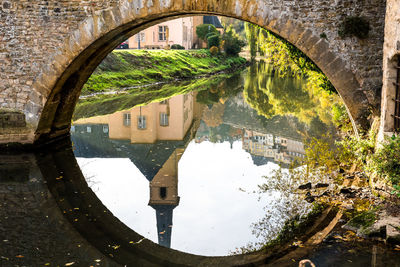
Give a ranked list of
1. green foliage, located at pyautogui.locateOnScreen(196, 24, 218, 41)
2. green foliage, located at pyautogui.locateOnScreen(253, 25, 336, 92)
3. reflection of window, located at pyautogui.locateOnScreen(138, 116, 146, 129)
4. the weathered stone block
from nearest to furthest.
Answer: the weathered stone block, green foliage, located at pyautogui.locateOnScreen(253, 25, 336, 92), reflection of window, located at pyautogui.locateOnScreen(138, 116, 146, 129), green foliage, located at pyautogui.locateOnScreen(196, 24, 218, 41)

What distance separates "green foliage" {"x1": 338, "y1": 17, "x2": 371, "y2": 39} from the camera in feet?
26.8

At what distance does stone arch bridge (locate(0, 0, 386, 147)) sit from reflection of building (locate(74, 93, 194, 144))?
218cm

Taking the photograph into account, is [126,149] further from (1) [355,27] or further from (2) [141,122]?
(1) [355,27]

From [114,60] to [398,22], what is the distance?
22.2 m

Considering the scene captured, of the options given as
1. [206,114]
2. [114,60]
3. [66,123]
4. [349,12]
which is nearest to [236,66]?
[114,60]

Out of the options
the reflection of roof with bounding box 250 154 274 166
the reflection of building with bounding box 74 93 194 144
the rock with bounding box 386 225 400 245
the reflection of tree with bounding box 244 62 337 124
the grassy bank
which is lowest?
the rock with bounding box 386 225 400 245

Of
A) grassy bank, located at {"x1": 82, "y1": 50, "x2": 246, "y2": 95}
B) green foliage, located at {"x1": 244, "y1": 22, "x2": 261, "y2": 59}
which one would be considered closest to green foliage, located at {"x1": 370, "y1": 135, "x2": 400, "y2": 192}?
grassy bank, located at {"x1": 82, "y1": 50, "x2": 246, "y2": 95}

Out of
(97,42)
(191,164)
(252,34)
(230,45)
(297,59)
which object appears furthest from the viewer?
(230,45)

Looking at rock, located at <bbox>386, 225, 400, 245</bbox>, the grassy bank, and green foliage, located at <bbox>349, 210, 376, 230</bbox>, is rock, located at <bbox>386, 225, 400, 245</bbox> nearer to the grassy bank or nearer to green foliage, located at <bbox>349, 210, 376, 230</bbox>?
green foliage, located at <bbox>349, 210, 376, 230</bbox>

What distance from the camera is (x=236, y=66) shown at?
1839 inches

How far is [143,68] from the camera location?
29719 mm

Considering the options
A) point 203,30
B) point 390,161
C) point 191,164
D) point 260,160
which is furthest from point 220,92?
point 203,30

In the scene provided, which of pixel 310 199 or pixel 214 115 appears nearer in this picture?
pixel 310 199

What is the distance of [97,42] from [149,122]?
584cm
